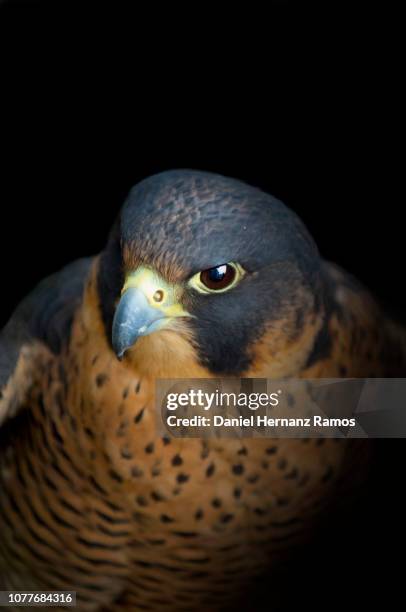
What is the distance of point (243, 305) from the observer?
64.9 inches

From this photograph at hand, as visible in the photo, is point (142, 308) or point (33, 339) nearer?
point (142, 308)

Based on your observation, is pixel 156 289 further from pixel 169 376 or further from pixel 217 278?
pixel 169 376

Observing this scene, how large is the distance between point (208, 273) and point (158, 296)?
97mm

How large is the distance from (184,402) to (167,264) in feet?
1.18

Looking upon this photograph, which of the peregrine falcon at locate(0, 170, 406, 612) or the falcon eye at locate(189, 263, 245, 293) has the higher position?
the falcon eye at locate(189, 263, 245, 293)

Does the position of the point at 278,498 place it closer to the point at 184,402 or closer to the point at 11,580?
the point at 184,402

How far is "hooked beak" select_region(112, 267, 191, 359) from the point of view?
154 cm

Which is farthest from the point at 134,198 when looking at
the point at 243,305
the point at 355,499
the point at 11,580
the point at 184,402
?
the point at 11,580

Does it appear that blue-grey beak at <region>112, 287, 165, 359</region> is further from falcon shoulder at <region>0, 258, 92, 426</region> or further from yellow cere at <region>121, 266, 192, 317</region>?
falcon shoulder at <region>0, 258, 92, 426</region>

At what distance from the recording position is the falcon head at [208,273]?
5.10ft

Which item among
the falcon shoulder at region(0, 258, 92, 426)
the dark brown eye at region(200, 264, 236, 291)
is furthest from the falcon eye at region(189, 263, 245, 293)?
the falcon shoulder at region(0, 258, 92, 426)

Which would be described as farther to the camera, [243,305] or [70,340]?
[70,340]

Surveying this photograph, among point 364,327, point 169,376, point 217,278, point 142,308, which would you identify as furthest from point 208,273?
point 364,327

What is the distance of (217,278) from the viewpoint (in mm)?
1588
